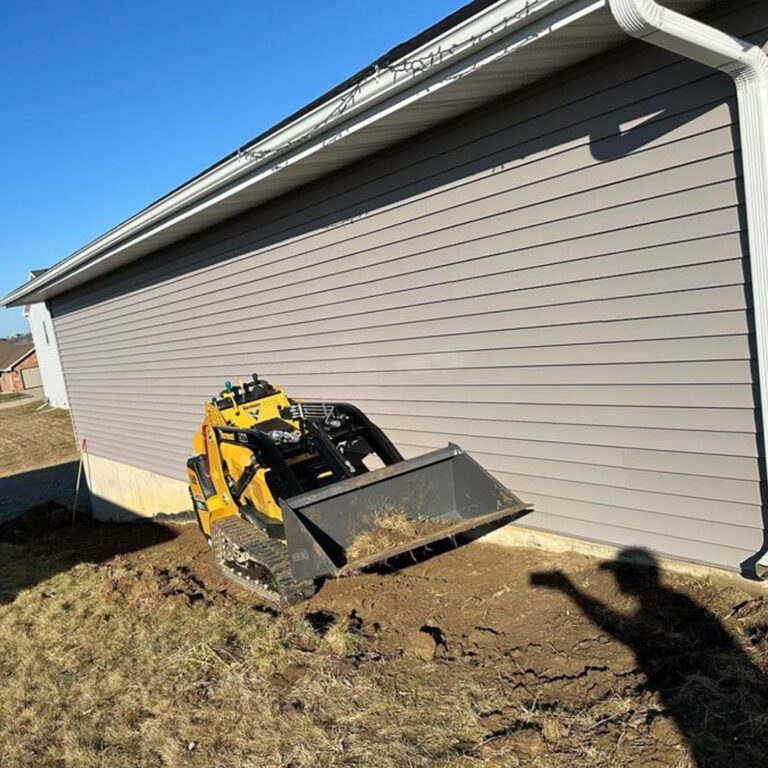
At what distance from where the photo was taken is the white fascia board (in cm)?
377

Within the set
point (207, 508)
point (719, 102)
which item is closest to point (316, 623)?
point (207, 508)

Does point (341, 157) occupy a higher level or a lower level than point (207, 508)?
higher

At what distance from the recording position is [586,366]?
4.84 meters

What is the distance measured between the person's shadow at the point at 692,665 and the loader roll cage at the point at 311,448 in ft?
6.41

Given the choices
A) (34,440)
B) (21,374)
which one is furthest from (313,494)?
(21,374)

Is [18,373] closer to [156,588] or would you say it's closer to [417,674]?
[156,588]

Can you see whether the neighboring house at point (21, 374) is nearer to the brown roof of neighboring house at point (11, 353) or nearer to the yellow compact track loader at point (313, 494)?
the brown roof of neighboring house at point (11, 353)

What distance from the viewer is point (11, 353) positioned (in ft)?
206

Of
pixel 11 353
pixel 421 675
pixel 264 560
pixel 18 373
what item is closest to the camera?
pixel 421 675

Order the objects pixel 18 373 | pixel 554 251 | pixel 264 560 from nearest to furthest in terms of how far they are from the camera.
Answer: pixel 554 251 → pixel 264 560 → pixel 18 373

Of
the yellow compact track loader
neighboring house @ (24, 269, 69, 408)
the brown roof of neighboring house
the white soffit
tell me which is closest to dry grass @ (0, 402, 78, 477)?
neighboring house @ (24, 269, 69, 408)

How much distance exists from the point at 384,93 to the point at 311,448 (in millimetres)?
2908

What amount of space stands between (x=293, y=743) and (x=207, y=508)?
3761mm

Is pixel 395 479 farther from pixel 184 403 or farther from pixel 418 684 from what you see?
pixel 184 403
